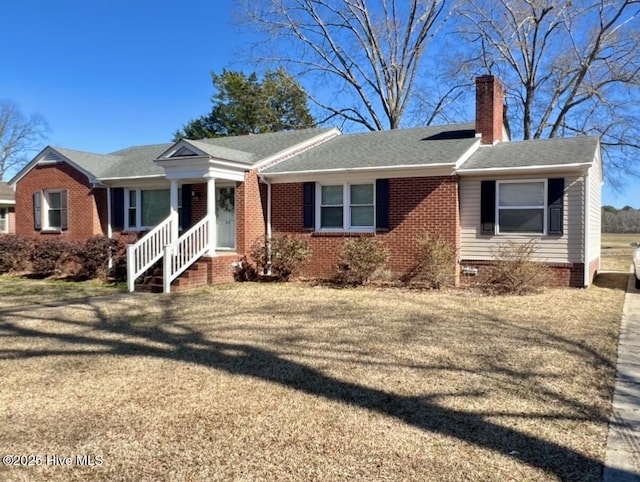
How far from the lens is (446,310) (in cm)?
934

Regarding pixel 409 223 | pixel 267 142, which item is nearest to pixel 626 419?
pixel 409 223

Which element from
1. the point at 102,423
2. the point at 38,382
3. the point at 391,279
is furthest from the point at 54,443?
the point at 391,279

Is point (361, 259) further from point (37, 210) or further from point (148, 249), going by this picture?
point (37, 210)

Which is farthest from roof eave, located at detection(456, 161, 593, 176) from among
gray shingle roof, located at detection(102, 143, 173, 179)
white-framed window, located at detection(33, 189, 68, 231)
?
white-framed window, located at detection(33, 189, 68, 231)

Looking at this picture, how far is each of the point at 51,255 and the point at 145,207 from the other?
10.4 ft

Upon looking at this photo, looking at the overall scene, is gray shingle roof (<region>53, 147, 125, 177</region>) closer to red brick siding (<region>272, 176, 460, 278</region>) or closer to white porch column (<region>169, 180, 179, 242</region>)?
white porch column (<region>169, 180, 179, 242</region>)

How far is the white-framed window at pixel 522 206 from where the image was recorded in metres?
12.3

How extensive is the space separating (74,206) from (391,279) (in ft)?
37.4

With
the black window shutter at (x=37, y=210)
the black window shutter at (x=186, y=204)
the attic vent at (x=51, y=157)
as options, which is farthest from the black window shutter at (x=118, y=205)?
the black window shutter at (x=37, y=210)

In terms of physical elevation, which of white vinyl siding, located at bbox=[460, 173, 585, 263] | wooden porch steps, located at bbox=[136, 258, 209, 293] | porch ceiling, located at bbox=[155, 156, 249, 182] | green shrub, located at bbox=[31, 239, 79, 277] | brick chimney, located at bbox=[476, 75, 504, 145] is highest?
brick chimney, located at bbox=[476, 75, 504, 145]

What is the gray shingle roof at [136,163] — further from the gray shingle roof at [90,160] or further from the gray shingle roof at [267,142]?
the gray shingle roof at [267,142]

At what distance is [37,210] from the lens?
18.4 meters

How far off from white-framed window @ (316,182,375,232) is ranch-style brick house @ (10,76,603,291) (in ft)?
0.09

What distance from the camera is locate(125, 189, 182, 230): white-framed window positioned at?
16422 mm
